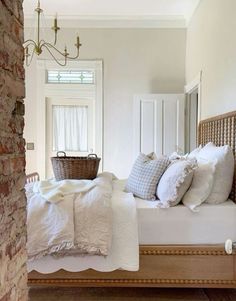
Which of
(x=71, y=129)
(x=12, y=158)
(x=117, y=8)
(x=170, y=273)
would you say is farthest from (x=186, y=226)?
(x=117, y=8)

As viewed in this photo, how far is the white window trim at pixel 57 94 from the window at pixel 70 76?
0.07 meters

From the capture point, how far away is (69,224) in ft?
7.81

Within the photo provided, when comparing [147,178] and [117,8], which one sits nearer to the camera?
[147,178]

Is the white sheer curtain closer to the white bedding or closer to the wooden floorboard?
the wooden floorboard

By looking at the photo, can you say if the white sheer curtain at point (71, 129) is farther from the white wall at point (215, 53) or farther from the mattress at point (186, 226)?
the mattress at point (186, 226)

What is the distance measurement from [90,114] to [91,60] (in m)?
0.82

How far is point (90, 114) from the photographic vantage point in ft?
18.3

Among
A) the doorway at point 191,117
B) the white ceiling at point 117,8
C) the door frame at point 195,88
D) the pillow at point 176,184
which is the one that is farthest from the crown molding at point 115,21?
the pillow at point 176,184

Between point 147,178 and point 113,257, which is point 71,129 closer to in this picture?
point 147,178

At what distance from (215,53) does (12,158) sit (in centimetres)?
303

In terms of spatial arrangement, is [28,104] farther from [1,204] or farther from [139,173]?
[1,204]

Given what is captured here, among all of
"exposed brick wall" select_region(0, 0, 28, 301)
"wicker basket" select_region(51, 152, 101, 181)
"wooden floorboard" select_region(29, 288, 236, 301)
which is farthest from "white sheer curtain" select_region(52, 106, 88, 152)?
"exposed brick wall" select_region(0, 0, 28, 301)

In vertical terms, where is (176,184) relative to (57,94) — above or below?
below

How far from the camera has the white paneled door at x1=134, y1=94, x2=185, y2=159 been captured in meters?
5.25
